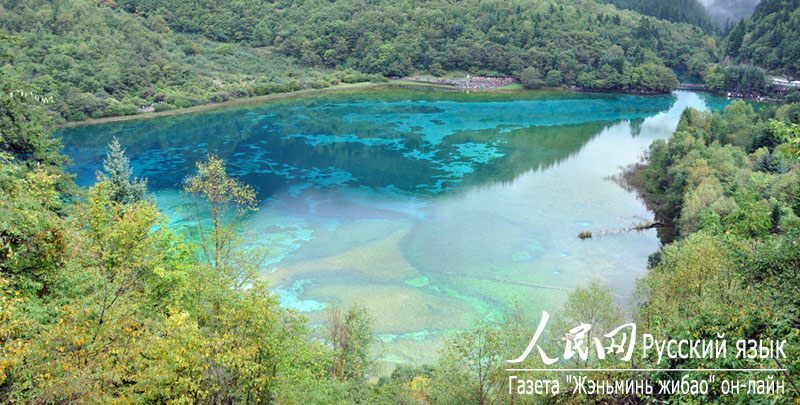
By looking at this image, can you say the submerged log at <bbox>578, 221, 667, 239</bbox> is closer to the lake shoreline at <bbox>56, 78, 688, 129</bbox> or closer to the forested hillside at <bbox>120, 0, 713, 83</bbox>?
the lake shoreline at <bbox>56, 78, 688, 129</bbox>

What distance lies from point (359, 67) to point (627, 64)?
200 feet

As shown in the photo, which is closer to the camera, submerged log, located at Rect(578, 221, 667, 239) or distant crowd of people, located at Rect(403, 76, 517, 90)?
submerged log, located at Rect(578, 221, 667, 239)

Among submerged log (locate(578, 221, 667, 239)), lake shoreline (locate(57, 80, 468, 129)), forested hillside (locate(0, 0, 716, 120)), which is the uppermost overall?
forested hillside (locate(0, 0, 716, 120))

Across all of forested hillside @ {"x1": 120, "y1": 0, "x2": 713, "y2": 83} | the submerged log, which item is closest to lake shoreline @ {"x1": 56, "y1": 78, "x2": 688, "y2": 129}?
forested hillside @ {"x1": 120, "y1": 0, "x2": 713, "y2": 83}

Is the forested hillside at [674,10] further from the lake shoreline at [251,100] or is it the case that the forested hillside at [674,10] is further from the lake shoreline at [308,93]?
the lake shoreline at [251,100]

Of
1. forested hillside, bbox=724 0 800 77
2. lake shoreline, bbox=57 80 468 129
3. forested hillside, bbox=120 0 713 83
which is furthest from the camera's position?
forested hillside, bbox=120 0 713 83

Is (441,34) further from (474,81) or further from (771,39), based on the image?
(771,39)

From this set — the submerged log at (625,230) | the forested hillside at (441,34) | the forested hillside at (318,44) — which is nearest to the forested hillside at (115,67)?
the forested hillside at (318,44)

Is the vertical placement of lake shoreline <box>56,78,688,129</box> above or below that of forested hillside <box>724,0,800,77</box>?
below

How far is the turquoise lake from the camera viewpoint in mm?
37000

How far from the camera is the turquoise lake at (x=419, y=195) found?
37.0 m

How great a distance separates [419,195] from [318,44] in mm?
90998

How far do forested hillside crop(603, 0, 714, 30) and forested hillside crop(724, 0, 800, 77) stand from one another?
1298 inches

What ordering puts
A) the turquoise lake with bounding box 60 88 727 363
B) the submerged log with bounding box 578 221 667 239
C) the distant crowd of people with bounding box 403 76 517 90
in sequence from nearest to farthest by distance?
the turquoise lake with bounding box 60 88 727 363
the submerged log with bounding box 578 221 667 239
the distant crowd of people with bounding box 403 76 517 90
